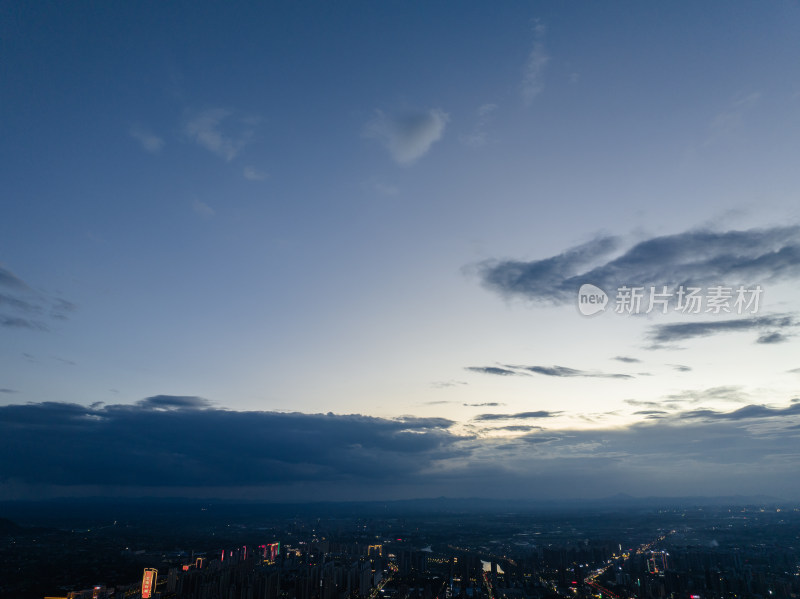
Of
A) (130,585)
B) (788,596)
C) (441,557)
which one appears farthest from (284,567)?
(788,596)

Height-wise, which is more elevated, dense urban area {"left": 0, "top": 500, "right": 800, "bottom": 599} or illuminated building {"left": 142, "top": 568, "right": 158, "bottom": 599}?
illuminated building {"left": 142, "top": 568, "right": 158, "bottom": 599}

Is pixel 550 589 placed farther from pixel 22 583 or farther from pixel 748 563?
pixel 22 583

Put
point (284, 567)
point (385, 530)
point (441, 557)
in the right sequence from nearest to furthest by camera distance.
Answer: point (284, 567)
point (441, 557)
point (385, 530)

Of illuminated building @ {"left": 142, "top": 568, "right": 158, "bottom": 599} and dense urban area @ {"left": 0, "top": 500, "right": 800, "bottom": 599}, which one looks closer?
illuminated building @ {"left": 142, "top": 568, "right": 158, "bottom": 599}

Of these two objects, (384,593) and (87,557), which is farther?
(87,557)

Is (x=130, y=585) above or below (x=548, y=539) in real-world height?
above

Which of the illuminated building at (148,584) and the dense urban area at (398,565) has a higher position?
the illuminated building at (148,584)

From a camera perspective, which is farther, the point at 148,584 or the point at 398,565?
the point at 398,565

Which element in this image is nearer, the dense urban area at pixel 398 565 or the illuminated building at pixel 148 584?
the illuminated building at pixel 148 584

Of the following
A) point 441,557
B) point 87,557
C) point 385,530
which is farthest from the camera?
point 385,530

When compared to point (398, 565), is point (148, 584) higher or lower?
higher

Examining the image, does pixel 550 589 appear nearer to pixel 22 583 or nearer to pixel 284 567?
pixel 284 567
